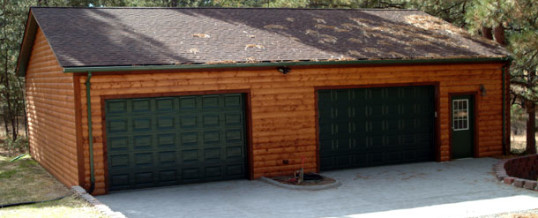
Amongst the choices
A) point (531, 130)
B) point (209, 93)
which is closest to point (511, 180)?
point (209, 93)

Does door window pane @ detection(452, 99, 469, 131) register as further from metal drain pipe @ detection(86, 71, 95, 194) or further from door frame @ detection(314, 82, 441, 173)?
metal drain pipe @ detection(86, 71, 95, 194)

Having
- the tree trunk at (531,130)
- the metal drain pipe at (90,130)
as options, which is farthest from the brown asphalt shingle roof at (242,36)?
the tree trunk at (531,130)

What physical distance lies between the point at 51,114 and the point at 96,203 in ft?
15.6

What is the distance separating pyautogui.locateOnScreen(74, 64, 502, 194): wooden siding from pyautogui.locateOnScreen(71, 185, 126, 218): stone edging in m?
0.49

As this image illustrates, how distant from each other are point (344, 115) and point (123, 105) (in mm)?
5043

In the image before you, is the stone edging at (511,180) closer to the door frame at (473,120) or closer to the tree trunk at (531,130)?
the door frame at (473,120)

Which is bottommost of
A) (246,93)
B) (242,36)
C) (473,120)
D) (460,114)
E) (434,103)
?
(473,120)

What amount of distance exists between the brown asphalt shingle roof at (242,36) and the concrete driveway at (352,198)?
8.34 feet

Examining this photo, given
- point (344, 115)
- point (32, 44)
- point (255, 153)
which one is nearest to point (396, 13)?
point (344, 115)

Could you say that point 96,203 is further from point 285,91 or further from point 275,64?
point 285,91

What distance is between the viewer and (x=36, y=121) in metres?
15.7

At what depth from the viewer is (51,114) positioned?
44.1ft

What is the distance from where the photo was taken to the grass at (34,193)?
902cm

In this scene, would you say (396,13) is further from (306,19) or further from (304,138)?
(304,138)
